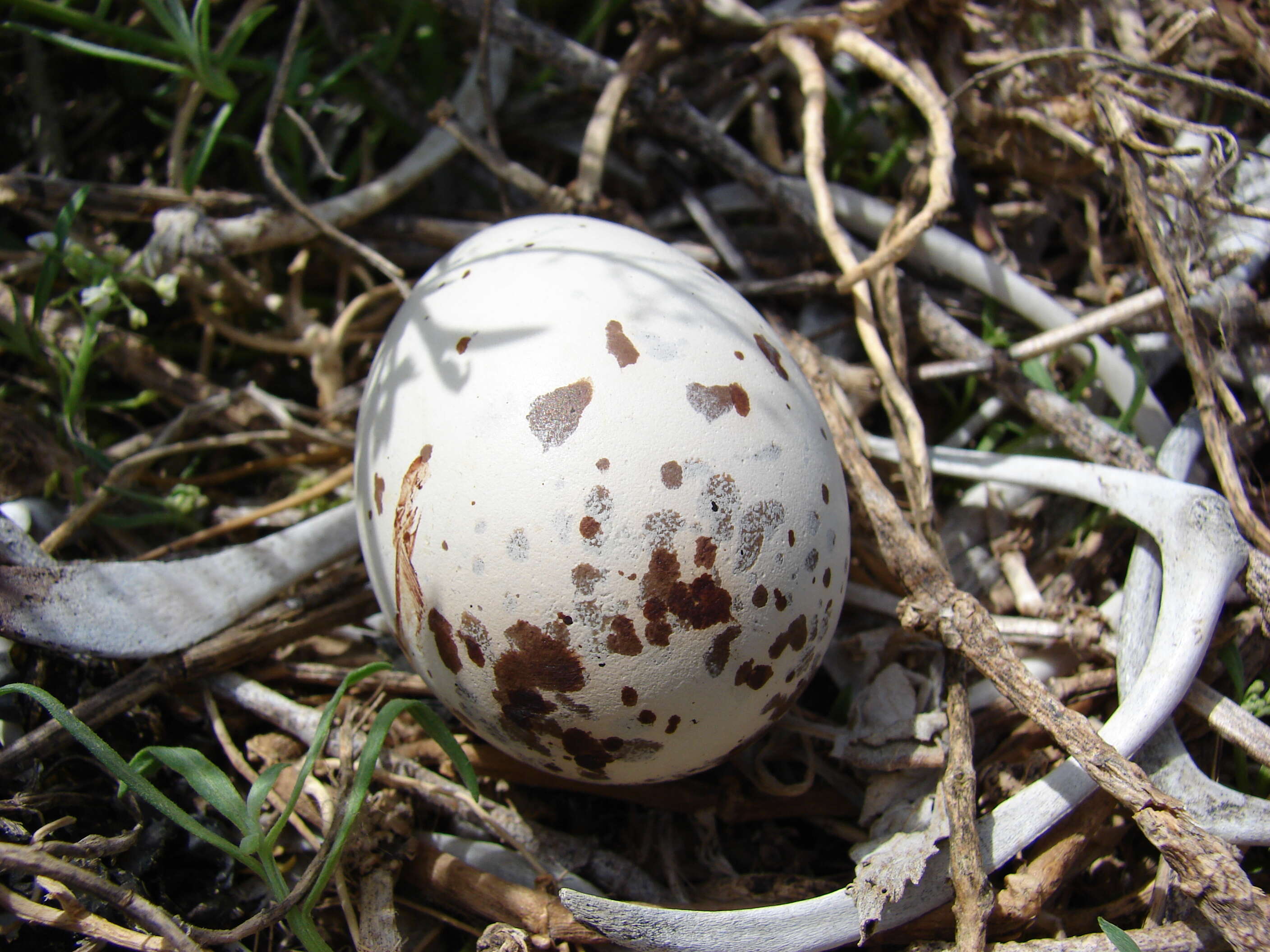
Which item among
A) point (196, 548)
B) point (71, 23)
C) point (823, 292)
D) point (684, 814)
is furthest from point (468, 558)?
point (71, 23)

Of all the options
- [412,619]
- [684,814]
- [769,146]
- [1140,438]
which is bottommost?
[684,814]

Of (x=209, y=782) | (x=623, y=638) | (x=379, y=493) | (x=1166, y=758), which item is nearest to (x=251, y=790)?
(x=209, y=782)

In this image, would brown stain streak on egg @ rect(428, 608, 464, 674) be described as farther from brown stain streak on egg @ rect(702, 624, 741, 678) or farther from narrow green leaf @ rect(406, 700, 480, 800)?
brown stain streak on egg @ rect(702, 624, 741, 678)

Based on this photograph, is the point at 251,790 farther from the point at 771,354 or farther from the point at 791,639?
the point at 771,354

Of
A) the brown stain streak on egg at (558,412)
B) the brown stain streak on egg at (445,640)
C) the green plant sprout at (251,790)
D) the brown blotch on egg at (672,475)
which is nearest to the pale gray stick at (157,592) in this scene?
the green plant sprout at (251,790)

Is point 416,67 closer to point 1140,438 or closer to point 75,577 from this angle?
point 75,577

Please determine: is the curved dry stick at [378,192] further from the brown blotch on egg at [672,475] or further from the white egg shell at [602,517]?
the brown blotch on egg at [672,475]
